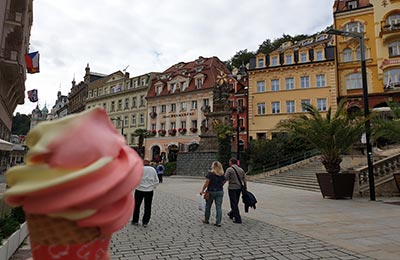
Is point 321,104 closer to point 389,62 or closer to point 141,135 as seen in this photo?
point 389,62

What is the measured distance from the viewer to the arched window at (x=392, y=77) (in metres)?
33.4

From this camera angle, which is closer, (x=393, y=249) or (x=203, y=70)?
(x=393, y=249)

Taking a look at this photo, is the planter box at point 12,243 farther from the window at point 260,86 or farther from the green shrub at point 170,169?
the window at point 260,86

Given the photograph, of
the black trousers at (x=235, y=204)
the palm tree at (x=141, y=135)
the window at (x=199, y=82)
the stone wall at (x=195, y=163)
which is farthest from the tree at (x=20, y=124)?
the black trousers at (x=235, y=204)

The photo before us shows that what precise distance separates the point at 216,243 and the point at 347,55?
3604cm

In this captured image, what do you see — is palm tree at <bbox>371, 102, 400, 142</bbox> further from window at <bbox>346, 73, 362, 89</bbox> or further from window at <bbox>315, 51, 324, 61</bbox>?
window at <bbox>315, 51, 324, 61</bbox>

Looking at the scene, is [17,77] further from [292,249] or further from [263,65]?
[263,65]

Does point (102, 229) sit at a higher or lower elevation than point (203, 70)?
lower

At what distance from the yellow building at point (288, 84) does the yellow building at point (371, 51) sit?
5.42 ft

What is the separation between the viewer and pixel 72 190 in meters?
1.42

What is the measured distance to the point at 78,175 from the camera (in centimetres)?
142

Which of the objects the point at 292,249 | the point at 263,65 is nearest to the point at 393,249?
the point at 292,249

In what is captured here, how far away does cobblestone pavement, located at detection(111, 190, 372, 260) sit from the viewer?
17.4ft

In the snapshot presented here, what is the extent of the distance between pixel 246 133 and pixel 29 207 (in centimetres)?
3948
